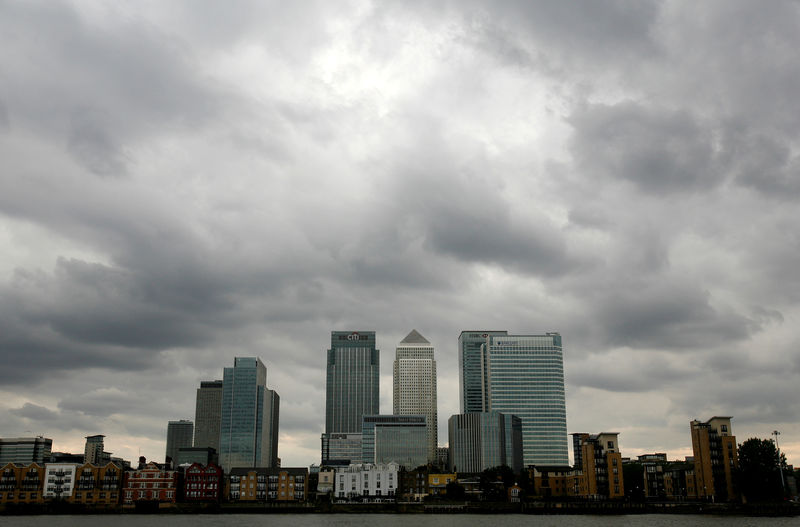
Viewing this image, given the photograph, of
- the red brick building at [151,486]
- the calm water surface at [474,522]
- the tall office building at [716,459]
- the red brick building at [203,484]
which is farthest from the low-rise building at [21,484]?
the tall office building at [716,459]

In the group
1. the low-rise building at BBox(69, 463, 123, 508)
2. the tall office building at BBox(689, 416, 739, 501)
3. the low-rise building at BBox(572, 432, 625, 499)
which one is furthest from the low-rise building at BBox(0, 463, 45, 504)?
the tall office building at BBox(689, 416, 739, 501)

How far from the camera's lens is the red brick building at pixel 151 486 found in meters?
186

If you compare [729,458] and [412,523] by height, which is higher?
[729,458]

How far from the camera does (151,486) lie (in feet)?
616

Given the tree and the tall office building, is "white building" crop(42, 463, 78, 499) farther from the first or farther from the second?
the tree

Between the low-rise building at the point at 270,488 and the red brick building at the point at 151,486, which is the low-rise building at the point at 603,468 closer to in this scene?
the low-rise building at the point at 270,488

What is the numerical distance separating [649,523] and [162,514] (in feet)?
345

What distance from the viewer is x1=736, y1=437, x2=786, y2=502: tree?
15175 centimetres

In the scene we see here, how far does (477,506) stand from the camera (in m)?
172

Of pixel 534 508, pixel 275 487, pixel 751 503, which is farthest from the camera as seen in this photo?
pixel 275 487

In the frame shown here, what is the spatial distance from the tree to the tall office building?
5.18 m

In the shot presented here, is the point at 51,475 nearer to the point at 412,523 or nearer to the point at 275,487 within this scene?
the point at 275,487

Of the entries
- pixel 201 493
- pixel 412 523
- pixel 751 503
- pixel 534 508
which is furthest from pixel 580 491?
pixel 201 493

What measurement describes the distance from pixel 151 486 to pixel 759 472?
144 metres
